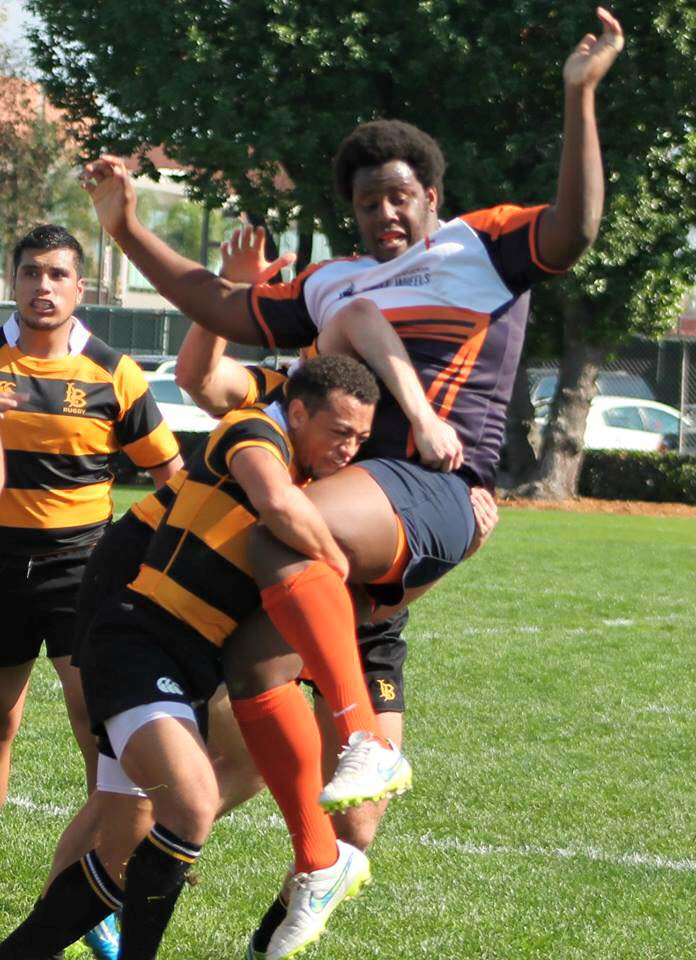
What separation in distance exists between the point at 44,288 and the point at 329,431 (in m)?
2.24

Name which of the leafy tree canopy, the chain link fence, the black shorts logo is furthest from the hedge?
the black shorts logo

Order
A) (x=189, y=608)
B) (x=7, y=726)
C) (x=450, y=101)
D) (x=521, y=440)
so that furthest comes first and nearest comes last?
(x=521, y=440)
(x=450, y=101)
(x=7, y=726)
(x=189, y=608)

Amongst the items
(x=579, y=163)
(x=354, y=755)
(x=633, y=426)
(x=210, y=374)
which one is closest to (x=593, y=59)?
(x=579, y=163)

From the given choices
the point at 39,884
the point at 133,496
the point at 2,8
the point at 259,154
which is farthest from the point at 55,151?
the point at 39,884

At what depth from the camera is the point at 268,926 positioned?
4566mm

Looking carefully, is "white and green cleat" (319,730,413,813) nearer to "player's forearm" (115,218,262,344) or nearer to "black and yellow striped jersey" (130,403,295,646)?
"black and yellow striped jersey" (130,403,295,646)

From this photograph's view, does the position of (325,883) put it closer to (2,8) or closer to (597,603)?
(597,603)

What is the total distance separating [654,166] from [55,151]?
19.8 m

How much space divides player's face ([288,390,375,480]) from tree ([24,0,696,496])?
1902cm

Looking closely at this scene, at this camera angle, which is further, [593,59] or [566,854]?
[566,854]

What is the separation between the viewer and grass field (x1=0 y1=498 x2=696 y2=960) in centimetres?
498

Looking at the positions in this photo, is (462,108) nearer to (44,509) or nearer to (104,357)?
(104,357)

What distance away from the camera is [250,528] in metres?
3.93

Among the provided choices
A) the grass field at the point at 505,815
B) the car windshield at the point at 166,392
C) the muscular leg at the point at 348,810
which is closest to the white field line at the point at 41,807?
the grass field at the point at 505,815
